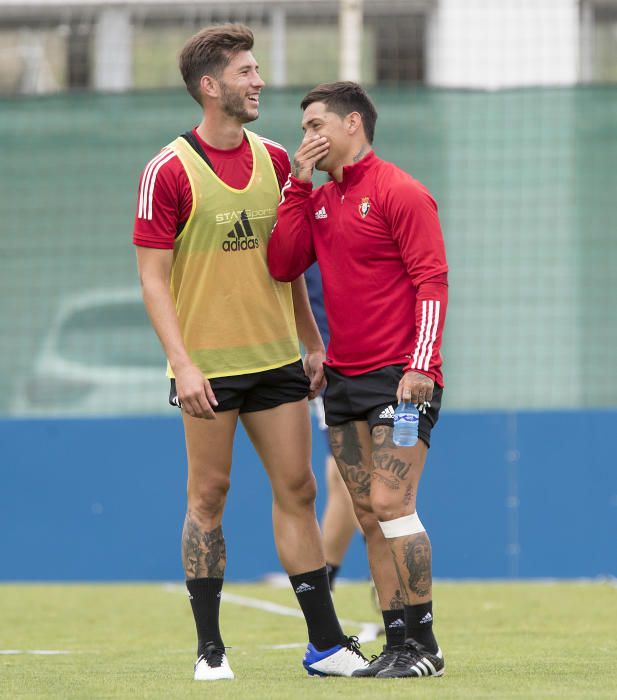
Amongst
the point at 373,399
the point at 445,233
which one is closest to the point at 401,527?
the point at 373,399

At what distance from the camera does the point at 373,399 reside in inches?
191

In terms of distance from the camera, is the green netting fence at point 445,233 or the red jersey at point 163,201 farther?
the green netting fence at point 445,233

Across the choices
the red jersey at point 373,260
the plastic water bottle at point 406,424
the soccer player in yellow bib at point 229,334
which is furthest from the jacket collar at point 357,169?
the plastic water bottle at point 406,424

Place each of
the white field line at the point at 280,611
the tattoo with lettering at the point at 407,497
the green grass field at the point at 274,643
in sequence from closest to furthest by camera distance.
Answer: the green grass field at the point at 274,643
the tattoo with lettering at the point at 407,497
the white field line at the point at 280,611

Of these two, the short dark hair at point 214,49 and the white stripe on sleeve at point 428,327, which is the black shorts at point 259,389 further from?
the short dark hair at point 214,49

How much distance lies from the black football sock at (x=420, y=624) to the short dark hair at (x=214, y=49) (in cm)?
181

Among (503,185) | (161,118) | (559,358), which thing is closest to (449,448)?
(559,358)

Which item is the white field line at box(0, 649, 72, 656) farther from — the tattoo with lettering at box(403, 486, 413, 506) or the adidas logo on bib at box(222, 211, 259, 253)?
the adidas logo on bib at box(222, 211, 259, 253)

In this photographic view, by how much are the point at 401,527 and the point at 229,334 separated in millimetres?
835

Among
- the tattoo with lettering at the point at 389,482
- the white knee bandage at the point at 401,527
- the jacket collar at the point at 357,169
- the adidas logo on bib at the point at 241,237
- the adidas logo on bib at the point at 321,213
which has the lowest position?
the white knee bandage at the point at 401,527

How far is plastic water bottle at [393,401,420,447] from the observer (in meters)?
4.72

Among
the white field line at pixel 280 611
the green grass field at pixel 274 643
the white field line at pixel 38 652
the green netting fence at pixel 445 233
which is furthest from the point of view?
the green netting fence at pixel 445 233

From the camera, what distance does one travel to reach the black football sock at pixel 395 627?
16.2 ft

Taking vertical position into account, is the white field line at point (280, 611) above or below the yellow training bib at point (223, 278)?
below
